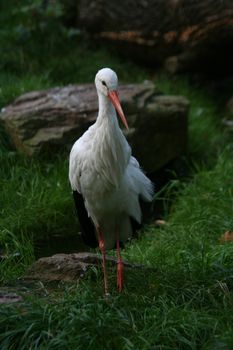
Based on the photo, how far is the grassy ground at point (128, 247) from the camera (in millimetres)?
3592

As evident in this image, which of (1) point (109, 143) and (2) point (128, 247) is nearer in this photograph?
(1) point (109, 143)

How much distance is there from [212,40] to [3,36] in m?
2.22

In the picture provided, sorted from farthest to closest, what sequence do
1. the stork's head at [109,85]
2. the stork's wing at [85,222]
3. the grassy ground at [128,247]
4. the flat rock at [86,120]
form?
the flat rock at [86,120] < the stork's wing at [85,222] < the stork's head at [109,85] < the grassy ground at [128,247]

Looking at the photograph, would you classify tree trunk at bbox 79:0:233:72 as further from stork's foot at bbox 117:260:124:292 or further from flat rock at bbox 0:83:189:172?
stork's foot at bbox 117:260:124:292

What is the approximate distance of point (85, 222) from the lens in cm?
479

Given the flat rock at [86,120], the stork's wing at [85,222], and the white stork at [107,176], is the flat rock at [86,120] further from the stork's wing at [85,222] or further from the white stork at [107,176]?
the white stork at [107,176]

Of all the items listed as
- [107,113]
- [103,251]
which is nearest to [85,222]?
[103,251]

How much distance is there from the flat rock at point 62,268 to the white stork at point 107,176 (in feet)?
0.41

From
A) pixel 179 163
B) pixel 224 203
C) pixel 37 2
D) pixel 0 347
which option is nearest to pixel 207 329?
pixel 0 347

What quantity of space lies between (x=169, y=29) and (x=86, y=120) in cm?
202

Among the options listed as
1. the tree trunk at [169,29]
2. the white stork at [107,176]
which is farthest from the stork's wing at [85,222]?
the tree trunk at [169,29]

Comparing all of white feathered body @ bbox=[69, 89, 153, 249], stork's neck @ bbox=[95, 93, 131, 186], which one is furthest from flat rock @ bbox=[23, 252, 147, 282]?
stork's neck @ bbox=[95, 93, 131, 186]

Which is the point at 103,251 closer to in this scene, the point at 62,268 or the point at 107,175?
the point at 62,268

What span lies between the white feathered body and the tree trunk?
11.5 ft
